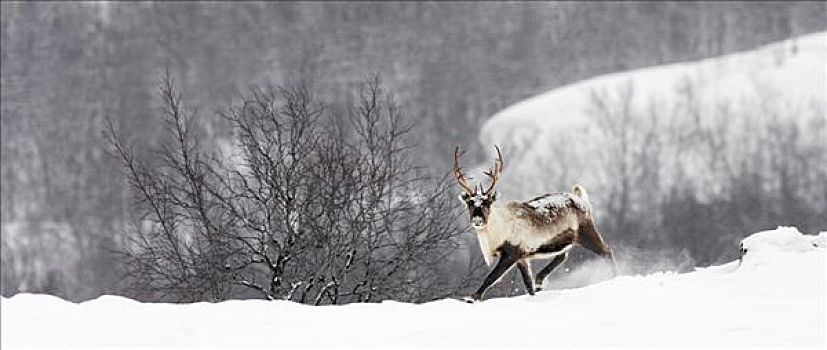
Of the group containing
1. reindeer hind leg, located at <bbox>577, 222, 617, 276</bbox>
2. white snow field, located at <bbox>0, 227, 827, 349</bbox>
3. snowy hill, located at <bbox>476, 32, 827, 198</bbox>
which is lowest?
white snow field, located at <bbox>0, 227, 827, 349</bbox>

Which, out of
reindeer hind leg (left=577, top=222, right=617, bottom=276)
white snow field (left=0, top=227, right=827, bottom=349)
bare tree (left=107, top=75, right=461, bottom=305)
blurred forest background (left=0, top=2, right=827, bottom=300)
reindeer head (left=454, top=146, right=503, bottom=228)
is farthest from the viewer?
blurred forest background (left=0, top=2, right=827, bottom=300)

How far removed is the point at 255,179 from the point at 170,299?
7.03 feet

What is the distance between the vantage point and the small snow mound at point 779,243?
11781mm

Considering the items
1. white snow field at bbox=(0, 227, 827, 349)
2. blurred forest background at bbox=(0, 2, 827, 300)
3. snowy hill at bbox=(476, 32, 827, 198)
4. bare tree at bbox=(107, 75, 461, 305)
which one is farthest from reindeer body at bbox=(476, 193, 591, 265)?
blurred forest background at bbox=(0, 2, 827, 300)

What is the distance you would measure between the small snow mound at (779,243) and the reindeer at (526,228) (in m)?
1.73

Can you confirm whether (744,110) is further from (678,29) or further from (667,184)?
(678,29)

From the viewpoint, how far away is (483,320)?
9.65 meters

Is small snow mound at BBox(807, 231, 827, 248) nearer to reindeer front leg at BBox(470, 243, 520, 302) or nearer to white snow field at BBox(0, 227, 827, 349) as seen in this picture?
white snow field at BBox(0, 227, 827, 349)

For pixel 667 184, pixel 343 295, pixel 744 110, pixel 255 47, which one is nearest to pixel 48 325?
pixel 343 295

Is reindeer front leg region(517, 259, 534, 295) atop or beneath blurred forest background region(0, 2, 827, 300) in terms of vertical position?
beneath

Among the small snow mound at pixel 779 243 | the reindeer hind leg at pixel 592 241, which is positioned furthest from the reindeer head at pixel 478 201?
the small snow mound at pixel 779 243

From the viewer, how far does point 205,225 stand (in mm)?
17266

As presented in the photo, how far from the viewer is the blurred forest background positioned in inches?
2832

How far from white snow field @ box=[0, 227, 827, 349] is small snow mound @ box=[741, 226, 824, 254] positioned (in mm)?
719
